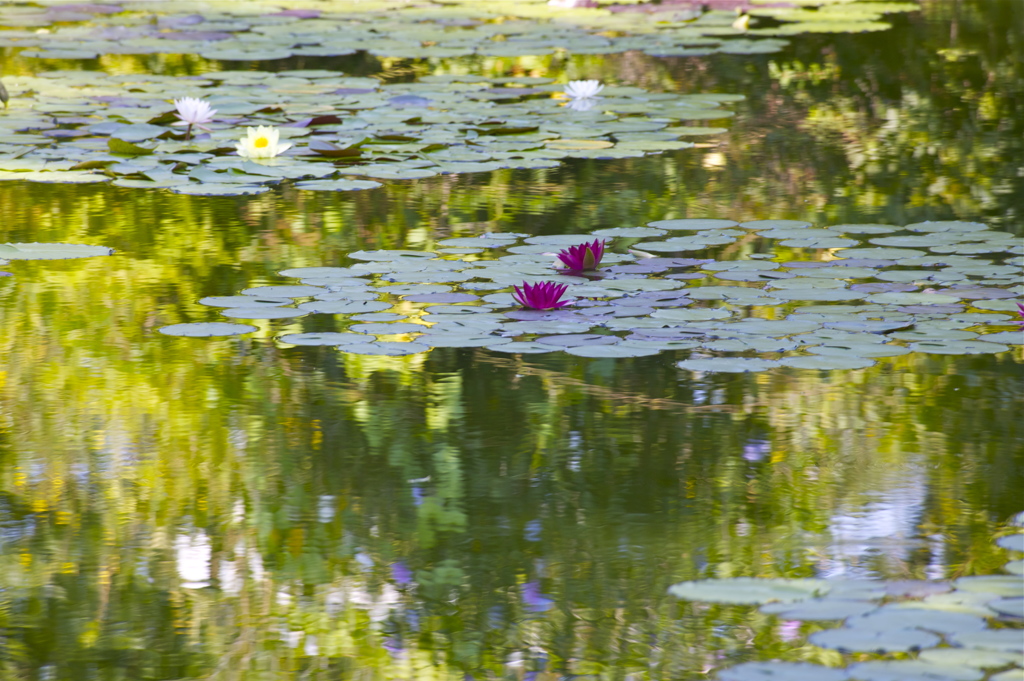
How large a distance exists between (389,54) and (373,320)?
5.10 m

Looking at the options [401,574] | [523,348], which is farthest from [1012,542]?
[523,348]

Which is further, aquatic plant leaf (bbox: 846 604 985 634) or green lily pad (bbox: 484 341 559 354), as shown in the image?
green lily pad (bbox: 484 341 559 354)

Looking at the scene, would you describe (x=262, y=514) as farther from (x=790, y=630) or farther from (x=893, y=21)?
(x=893, y=21)

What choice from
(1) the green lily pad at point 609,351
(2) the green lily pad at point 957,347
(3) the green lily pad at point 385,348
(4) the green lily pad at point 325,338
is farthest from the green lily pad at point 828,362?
(4) the green lily pad at point 325,338

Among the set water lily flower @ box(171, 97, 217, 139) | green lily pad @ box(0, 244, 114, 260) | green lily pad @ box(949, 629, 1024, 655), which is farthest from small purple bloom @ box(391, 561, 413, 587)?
water lily flower @ box(171, 97, 217, 139)

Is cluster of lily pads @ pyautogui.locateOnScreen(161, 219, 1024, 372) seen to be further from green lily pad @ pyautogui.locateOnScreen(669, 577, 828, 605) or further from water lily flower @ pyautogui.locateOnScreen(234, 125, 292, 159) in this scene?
water lily flower @ pyautogui.locateOnScreen(234, 125, 292, 159)

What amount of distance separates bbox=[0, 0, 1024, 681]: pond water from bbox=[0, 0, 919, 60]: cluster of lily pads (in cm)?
436

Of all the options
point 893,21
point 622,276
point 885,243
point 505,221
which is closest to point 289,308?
point 622,276

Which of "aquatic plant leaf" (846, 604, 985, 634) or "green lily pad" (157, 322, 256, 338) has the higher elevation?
"green lily pad" (157, 322, 256, 338)

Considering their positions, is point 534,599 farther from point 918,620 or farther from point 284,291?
point 284,291

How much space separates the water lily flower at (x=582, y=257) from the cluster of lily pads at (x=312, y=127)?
4.21 ft

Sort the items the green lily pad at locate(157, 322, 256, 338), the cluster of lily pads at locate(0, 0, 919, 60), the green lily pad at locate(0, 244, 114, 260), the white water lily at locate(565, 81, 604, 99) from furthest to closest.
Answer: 1. the cluster of lily pads at locate(0, 0, 919, 60)
2. the white water lily at locate(565, 81, 604, 99)
3. the green lily pad at locate(0, 244, 114, 260)
4. the green lily pad at locate(157, 322, 256, 338)

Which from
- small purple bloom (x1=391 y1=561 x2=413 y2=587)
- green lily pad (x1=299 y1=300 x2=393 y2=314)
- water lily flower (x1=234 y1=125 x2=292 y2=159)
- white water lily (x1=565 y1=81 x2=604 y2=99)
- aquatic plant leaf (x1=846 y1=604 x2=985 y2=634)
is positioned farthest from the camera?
white water lily (x1=565 y1=81 x2=604 y2=99)

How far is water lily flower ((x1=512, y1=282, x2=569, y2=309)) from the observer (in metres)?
3.25
